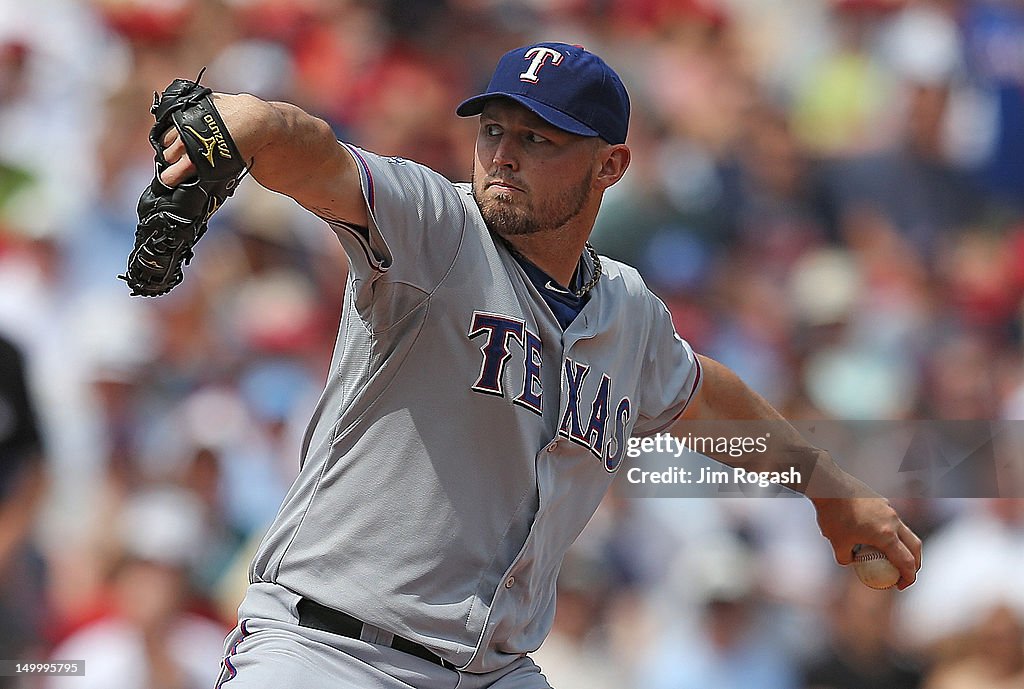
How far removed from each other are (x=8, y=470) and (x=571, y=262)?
9.34 feet

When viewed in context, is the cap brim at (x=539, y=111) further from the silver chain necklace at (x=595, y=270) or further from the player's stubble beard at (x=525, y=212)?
the silver chain necklace at (x=595, y=270)

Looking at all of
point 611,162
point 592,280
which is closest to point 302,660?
point 592,280

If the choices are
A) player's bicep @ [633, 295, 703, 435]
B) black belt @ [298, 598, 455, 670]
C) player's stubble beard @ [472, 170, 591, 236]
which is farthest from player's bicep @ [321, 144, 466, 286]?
player's bicep @ [633, 295, 703, 435]

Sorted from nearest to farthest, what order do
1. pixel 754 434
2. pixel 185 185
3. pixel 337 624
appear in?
pixel 185 185 → pixel 337 624 → pixel 754 434

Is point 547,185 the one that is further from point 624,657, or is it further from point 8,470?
point 8,470

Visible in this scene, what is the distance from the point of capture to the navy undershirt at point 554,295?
8.11ft

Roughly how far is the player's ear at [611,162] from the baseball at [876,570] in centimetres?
102

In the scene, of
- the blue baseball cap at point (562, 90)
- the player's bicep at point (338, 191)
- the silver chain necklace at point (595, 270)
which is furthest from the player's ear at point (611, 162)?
the player's bicep at point (338, 191)

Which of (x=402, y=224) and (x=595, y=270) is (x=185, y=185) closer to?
(x=402, y=224)

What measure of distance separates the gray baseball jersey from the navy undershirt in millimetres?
69

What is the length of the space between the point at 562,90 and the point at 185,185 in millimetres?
935

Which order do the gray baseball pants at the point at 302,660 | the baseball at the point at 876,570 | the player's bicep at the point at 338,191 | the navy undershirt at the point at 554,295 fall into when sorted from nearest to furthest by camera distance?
the player's bicep at the point at 338,191
the gray baseball pants at the point at 302,660
the navy undershirt at the point at 554,295
the baseball at the point at 876,570

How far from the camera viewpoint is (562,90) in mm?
2424

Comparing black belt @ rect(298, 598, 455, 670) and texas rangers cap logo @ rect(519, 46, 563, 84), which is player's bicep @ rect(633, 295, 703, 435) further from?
black belt @ rect(298, 598, 455, 670)
